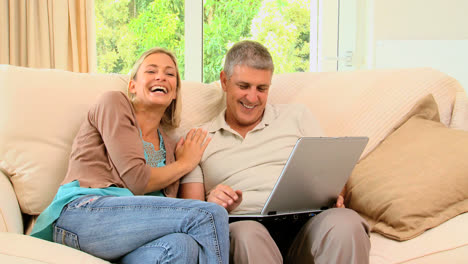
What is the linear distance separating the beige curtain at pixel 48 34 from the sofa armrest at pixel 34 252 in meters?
2.22

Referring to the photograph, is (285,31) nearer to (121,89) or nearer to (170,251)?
(121,89)

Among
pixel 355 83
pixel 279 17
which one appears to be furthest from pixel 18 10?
pixel 355 83

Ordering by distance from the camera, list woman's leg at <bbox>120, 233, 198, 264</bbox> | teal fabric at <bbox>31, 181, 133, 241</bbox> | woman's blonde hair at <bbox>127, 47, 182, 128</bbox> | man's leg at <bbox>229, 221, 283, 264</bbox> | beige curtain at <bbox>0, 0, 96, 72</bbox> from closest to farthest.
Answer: woman's leg at <bbox>120, 233, 198, 264</bbox> → man's leg at <bbox>229, 221, 283, 264</bbox> → teal fabric at <bbox>31, 181, 133, 241</bbox> → woman's blonde hair at <bbox>127, 47, 182, 128</bbox> → beige curtain at <bbox>0, 0, 96, 72</bbox>

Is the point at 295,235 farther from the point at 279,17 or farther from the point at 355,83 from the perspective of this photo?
the point at 279,17

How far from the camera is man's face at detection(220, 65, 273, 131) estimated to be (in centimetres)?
181

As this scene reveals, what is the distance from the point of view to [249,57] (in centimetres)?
183

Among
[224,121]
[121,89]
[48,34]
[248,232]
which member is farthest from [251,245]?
[48,34]

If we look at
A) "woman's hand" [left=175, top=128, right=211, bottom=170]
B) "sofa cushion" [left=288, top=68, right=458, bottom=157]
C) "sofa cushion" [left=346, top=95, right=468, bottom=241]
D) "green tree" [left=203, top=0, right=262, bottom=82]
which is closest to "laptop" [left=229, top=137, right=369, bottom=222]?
"sofa cushion" [left=346, top=95, right=468, bottom=241]

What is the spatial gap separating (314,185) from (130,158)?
0.55 metres

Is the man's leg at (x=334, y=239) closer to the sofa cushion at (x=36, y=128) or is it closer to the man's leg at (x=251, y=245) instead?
the man's leg at (x=251, y=245)

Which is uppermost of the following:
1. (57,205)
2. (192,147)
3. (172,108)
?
(172,108)

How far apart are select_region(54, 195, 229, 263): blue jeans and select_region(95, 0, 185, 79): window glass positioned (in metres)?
2.27

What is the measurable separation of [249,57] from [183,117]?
13.7 inches

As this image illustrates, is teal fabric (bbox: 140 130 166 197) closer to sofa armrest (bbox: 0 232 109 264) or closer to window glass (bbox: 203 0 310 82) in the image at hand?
sofa armrest (bbox: 0 232 109 264)
